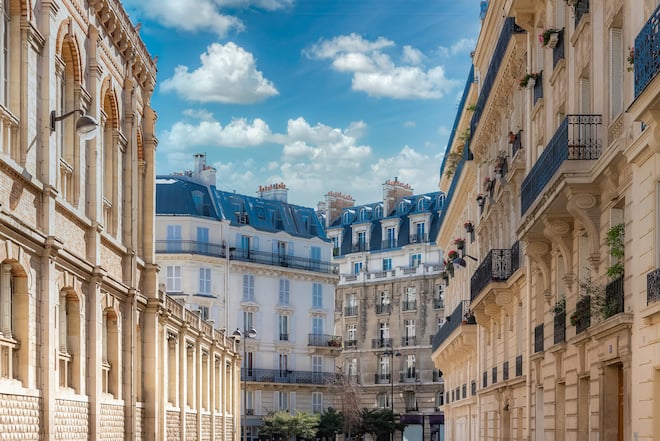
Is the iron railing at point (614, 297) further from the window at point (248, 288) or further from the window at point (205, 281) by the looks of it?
the window at point (248, 288)

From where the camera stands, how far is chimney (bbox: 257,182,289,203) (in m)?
90.7

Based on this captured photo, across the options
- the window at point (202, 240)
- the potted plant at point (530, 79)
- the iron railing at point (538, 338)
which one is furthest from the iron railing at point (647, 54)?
the window at point (202, 240)

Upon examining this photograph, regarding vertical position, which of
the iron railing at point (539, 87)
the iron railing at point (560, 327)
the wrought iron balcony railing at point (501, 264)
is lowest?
the iron railing at point (560, 327)

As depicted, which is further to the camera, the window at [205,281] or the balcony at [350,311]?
the balcony at [350,311]

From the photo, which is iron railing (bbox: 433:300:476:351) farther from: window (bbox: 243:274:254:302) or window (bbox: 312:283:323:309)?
window (bbox: 312:283:323:309)

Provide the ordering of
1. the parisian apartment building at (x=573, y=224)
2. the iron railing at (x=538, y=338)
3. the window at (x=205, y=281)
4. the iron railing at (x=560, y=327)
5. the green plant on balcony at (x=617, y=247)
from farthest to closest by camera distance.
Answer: the window at (x=205, y=281)
the iron railing at (x=538, y=338)
the iron railing at (x=560, y=327)
the green plant on balcony at (x=617, y=247)
the parisian apartment building at (x=573, y=224)

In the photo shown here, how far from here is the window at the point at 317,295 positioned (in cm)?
8494

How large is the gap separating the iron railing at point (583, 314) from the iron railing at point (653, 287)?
433cm

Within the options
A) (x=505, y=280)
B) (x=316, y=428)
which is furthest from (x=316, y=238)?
(x=505, y=280)

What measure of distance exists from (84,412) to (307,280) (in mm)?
59552

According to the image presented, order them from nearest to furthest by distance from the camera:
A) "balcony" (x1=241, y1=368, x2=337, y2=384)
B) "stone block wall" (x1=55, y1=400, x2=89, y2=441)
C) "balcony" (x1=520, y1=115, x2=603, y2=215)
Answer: "balcony" (x1=520, y1=115, x2=603, y2=215) < "stone block wall" (x1=55, y1=400, x2=89, y2=441) < "balcony" (x1=241, y1=368, x2=337, y2=384)

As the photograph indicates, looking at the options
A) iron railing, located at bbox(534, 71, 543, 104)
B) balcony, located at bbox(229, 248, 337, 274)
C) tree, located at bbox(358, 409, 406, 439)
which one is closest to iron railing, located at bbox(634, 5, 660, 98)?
iron railing, located at bbox(534, 71, 543, 104)

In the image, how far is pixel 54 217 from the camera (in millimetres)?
22297

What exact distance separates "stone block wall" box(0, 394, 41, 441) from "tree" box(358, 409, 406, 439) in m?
67.3
